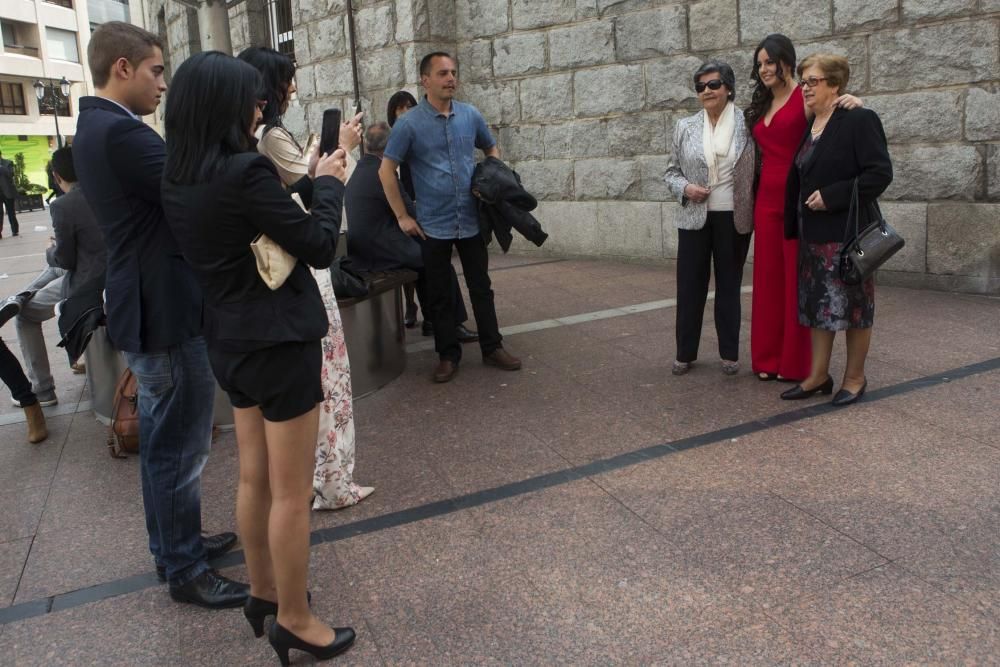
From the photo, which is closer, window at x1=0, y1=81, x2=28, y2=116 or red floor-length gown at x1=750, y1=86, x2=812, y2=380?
red floor-length gown at x1=750, y1=86, x2=812, y2=380

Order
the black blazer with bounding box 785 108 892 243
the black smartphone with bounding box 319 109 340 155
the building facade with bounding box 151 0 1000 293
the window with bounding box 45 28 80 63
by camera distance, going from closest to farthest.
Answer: the black smartphone with bounding box 319 109 340 155 < the black blazer with bounding box 785 108 892 243 < the building facade with bounding box 151 0 1000 293 < the window with bounding box 45 28 80 63

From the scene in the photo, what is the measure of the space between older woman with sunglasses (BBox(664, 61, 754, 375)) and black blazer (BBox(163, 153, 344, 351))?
10.2ft

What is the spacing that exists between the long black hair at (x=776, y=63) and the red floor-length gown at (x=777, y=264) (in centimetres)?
6

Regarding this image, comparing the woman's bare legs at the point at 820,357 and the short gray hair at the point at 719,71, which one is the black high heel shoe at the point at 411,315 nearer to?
the short gray hair at the point at 719,71

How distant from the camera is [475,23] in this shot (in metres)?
10.1

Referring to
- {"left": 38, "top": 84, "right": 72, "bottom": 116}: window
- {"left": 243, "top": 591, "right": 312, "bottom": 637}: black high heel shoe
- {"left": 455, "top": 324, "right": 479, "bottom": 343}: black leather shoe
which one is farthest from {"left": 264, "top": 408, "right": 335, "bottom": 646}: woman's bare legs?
{"left": 38, "top": 84, "right": 72, "bottom": 116}: window

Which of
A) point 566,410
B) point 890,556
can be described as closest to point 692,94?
point 566,410

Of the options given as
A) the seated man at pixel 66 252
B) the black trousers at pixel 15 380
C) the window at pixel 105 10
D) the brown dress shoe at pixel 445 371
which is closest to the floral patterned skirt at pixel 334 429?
the brown dress shoe at pixel 445 371

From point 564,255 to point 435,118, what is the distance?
4749 millimetres

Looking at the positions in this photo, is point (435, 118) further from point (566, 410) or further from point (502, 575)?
point (502, 575)

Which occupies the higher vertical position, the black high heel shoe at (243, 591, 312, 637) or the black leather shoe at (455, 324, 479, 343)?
the black leather shoe at (455, 324, 479, 343)

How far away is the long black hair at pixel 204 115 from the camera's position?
7.27 ft

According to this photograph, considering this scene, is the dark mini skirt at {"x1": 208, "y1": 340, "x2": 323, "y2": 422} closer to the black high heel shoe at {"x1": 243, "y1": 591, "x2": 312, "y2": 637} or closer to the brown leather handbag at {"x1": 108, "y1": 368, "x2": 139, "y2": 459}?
the black high heel shoe at {"x1": 243, "y1": 591, "x2": 312, "y2": 637}

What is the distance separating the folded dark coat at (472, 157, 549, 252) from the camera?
203 inches
